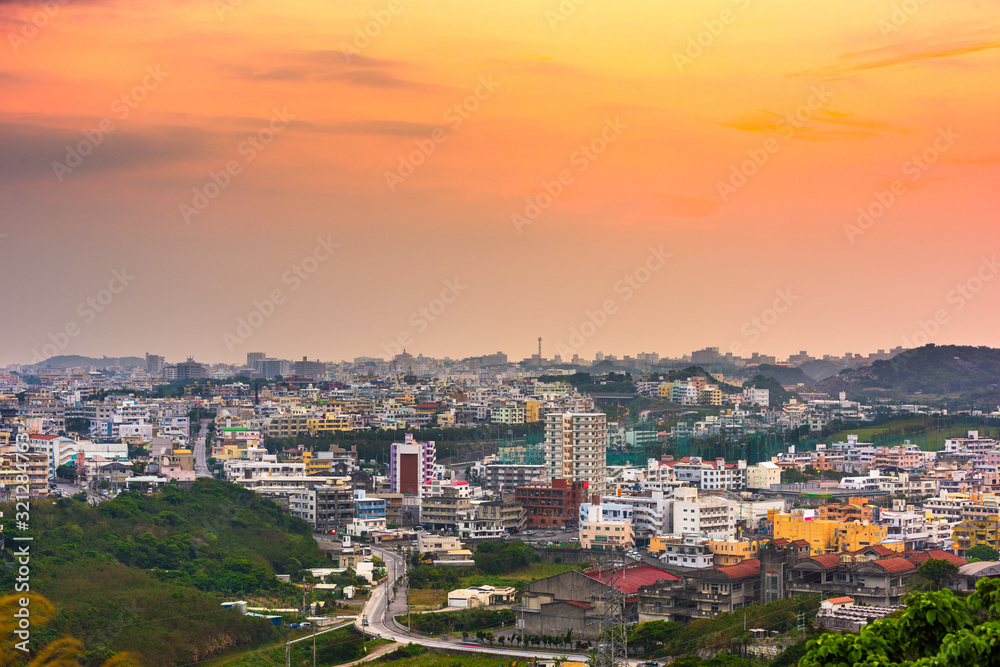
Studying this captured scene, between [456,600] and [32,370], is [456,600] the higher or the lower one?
the lower one

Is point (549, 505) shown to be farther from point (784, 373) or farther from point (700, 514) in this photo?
point (784, 373)

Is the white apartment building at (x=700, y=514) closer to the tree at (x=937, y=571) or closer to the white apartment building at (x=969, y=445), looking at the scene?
the tree at (x=937, y=571)

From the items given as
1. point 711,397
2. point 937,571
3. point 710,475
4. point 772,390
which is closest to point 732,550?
point 937,571

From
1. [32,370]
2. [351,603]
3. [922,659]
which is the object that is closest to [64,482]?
[351,603]

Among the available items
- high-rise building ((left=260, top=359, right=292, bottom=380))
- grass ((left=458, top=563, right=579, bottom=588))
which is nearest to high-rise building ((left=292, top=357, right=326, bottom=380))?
high-rise building ((left=260, top=359, right=292, bottom=380))

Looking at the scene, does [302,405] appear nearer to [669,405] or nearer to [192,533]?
[669,405]

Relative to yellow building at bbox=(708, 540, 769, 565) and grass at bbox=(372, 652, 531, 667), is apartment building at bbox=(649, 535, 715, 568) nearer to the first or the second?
yellow building at bbox=(708, 540, 769, 565)

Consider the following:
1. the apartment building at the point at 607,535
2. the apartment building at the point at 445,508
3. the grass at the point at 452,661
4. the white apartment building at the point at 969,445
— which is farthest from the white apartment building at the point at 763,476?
the grass at the point at 452,661
